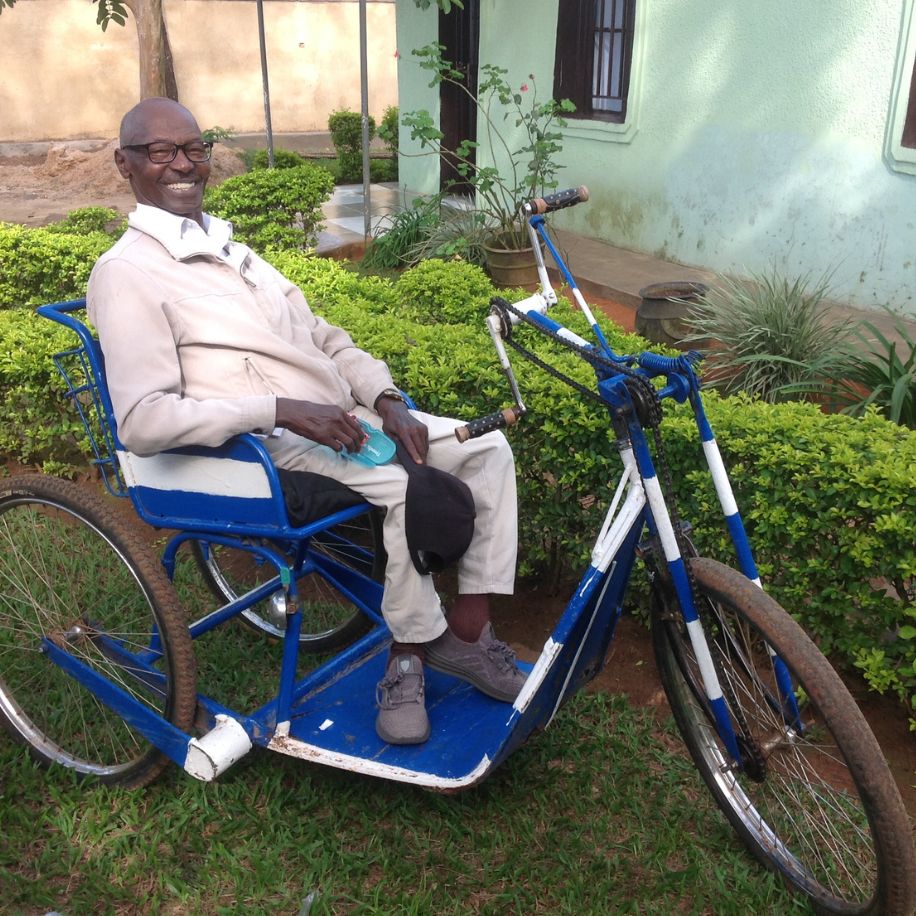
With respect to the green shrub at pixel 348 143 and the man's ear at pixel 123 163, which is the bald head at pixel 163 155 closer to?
the man's ear at pixel 123 163

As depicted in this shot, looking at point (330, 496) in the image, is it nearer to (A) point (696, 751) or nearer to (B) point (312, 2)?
Result: (A) point (696, 751)

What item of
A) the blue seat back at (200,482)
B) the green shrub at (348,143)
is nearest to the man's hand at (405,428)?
the blue seat back at (200,482)

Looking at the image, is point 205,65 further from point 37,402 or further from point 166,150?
point 166,150

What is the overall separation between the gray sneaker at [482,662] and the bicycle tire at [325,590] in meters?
0.53

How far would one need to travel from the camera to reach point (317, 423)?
2.42 meters

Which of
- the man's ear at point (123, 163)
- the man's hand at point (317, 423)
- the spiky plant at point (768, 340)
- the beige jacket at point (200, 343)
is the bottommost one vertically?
the spiky plant at point (768, 340)

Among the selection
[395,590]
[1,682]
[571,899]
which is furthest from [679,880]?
[1,682]

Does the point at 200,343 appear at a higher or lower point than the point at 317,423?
higher

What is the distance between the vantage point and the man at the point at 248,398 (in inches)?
93.8

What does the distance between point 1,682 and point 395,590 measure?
1.31 meters

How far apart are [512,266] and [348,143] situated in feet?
28.7

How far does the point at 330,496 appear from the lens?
97.3 inches

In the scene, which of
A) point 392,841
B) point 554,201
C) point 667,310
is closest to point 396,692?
point 392,841

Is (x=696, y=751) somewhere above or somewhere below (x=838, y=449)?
below
